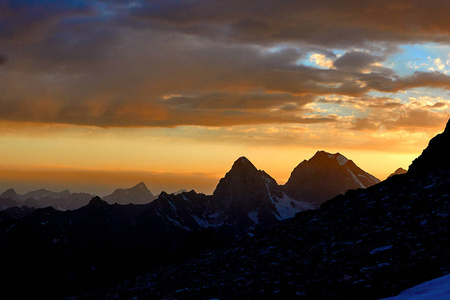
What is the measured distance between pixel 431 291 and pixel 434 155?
23.7 m

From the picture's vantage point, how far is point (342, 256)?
12805 mm

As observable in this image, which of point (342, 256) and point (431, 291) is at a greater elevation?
point (431, 291)

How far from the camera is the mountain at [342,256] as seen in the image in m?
10.4

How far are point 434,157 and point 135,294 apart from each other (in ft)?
71.1

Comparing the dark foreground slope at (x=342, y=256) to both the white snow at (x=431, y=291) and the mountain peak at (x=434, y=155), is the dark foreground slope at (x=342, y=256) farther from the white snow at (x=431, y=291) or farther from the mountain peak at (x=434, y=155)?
the mountain peak at (x=434, y=155)

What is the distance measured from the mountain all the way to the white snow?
1.12 meters

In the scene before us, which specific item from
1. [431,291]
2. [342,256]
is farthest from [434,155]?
[431,291]

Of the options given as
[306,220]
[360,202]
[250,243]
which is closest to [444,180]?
[360,202]

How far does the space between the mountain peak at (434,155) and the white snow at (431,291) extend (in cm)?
1965

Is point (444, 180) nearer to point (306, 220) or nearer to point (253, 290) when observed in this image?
point (306, 220)

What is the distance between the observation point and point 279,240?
58.7 ft

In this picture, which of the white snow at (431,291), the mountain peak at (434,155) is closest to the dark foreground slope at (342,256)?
the white snow at (431,291)

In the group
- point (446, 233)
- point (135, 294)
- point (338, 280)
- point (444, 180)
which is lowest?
point (135, 294)

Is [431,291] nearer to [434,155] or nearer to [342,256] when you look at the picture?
[342,256]
